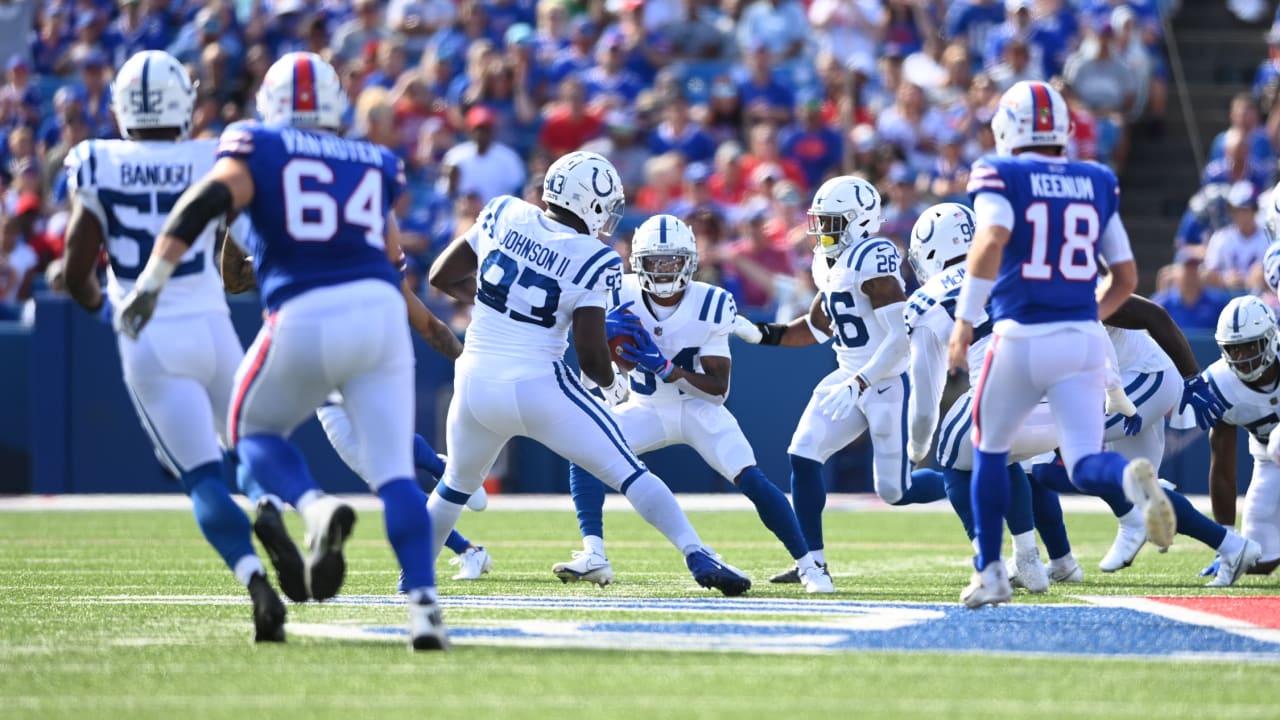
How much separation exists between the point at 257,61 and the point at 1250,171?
8551 mm

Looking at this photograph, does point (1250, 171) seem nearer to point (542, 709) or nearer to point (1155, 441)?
point (1155, 441)

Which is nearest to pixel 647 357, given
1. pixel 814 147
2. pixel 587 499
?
pixel 587 499

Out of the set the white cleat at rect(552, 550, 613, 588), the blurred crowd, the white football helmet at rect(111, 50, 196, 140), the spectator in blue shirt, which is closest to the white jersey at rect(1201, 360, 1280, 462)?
the white cleat at rect(552, 550, 613, 588)

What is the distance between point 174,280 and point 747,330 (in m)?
3.52

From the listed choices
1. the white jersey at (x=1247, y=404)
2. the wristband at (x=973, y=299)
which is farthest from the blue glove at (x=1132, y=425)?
the wristband at (x=973, y=299)

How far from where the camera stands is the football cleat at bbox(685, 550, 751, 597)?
7.18 metres

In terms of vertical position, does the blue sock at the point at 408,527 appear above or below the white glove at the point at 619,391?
below

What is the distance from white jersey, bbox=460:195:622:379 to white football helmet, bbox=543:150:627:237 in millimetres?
96

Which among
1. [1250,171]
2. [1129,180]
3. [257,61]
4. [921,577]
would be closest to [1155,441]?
[921,577]

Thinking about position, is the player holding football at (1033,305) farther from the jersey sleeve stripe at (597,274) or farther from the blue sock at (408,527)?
the blue sock at (408,527)

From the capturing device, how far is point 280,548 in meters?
5.79

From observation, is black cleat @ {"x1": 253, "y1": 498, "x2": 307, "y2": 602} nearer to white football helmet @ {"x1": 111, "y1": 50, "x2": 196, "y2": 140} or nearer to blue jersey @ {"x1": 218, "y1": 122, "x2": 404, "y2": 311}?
blue jersey @ {"x1": 218, "y1": 122, "x2": 404, "y2": 311}

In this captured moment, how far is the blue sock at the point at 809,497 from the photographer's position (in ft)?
26.9

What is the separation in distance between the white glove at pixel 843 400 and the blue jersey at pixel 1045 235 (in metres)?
1.88
